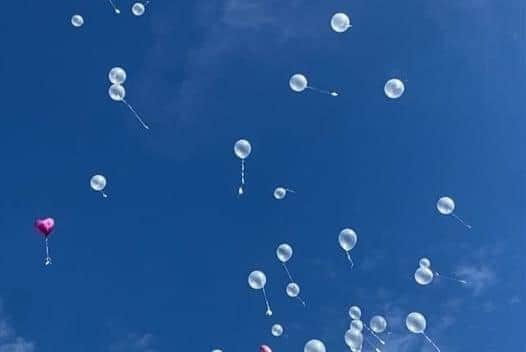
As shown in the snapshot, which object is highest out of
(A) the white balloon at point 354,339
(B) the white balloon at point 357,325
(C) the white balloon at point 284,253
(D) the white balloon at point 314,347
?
(C) the white balloon at point 284,253

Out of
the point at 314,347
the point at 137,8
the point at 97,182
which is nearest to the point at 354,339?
the point at 314,347

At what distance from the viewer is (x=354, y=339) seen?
62.5 feet

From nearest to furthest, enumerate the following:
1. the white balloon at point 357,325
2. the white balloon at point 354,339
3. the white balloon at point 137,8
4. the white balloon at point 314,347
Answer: the white balloon at point 314,347, the white balloon at point 354,339, the white balloon at point 357,325, the white balloon at point 137,8

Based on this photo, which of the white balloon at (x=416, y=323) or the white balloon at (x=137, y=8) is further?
the white balloon at (x=137, y=8)

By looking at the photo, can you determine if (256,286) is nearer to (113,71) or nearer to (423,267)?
(423,267)

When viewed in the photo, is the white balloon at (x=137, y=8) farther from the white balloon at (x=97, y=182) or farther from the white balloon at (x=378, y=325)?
the white balloon at (x=378, y=325)

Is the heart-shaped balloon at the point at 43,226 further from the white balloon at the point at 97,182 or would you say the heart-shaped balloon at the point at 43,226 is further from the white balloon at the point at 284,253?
the white balloon at the point at 284,253

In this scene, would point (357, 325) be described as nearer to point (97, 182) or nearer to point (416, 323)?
point (416, 323)

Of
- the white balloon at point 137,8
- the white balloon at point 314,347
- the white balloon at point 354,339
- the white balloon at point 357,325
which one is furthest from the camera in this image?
the white balloon at point 137,8

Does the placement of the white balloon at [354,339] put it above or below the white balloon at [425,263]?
below

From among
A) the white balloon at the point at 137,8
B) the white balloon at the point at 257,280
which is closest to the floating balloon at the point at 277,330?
the white balloon at the point at 257,280

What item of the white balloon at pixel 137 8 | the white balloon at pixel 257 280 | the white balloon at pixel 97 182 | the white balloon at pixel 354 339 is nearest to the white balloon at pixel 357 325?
the white balloon at pixel 354 339

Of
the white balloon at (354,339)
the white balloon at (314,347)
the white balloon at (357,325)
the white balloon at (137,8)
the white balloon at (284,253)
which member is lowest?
the white balloon at (314,347)

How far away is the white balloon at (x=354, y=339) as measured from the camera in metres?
19.0
